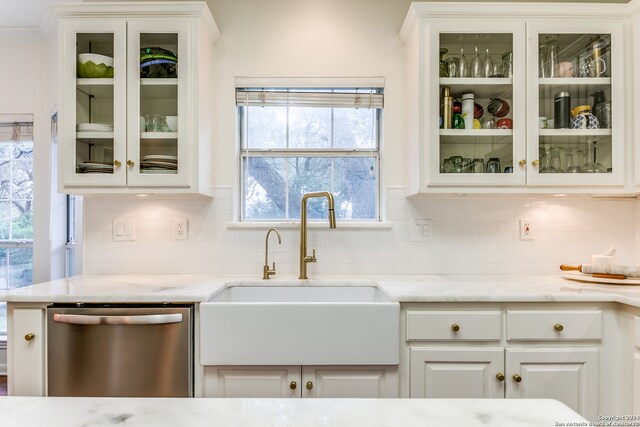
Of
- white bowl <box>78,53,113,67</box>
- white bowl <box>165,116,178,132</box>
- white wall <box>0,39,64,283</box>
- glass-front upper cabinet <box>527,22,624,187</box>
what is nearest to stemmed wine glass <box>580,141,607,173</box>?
glass-front upper cabinet <box>527,22,624,187</box>

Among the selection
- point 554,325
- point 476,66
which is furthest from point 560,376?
point 476,66

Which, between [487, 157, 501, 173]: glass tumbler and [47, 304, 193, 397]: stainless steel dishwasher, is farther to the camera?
[487, 157, 501, 173]: glass tumbler

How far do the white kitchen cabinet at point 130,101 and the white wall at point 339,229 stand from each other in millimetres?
333

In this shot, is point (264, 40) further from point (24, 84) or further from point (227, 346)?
point (24, 84)

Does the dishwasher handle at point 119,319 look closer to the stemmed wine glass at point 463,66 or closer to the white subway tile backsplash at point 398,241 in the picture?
the white subway tile backsplash at point 398,241

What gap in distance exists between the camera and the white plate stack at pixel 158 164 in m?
2.00

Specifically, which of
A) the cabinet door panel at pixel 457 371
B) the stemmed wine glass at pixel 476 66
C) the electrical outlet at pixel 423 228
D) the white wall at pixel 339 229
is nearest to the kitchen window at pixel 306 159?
the white wall at pixel 339 229

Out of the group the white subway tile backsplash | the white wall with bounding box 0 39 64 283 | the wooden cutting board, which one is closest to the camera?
the wooden cutting board

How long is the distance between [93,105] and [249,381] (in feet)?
5.11

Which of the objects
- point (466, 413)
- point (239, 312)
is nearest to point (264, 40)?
point (239, 312)

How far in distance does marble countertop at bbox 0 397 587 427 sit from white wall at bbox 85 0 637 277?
1715 mm

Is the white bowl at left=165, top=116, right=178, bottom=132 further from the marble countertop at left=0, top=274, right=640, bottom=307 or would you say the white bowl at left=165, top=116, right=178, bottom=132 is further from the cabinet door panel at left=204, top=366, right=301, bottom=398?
the cabinet door panel at left=204, top=366, right=301, bottom=398

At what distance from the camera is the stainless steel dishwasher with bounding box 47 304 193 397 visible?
1.59 meters

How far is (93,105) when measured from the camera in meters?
2.02
